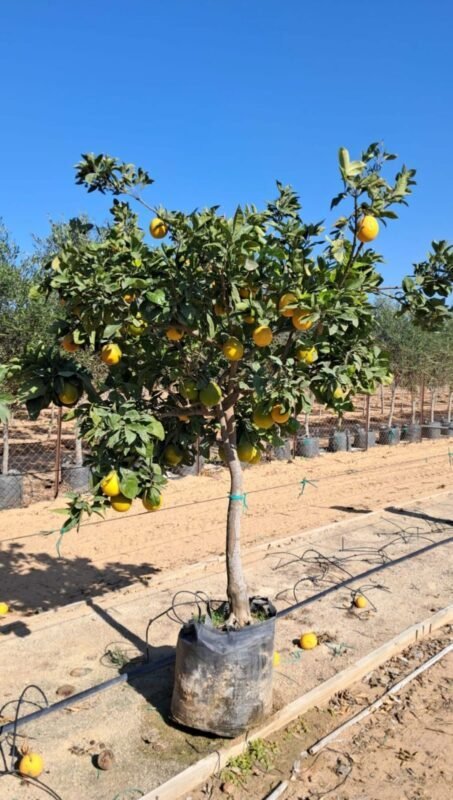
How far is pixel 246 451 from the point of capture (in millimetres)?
4199

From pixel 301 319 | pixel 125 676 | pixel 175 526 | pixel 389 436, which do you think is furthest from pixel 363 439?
pixel 301 319

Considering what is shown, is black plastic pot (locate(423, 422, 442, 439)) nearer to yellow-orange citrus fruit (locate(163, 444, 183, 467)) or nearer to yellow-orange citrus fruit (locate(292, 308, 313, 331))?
yellow-orange citrus fruit (locate(163, 444, 183, 467))

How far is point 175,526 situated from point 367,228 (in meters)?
7.08

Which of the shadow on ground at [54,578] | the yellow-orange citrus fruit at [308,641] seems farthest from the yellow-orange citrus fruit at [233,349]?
the shadow on ground at [54,578]

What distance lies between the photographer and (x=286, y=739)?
152 inches

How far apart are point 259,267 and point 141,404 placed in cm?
114

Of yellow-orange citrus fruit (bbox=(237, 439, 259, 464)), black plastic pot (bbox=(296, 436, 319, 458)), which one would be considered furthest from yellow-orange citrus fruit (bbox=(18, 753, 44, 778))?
black plastic pot (bbox=(296, 436, 319, 458))

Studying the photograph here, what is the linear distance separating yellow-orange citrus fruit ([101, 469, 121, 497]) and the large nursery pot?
1226 millimetres

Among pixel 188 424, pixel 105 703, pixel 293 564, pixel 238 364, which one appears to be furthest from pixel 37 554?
pixel 238 364

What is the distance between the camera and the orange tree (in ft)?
9.93

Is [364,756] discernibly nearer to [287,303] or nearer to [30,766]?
[30,766]

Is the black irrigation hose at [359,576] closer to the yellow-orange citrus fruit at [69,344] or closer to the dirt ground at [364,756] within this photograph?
the dirt ground at [364,756]

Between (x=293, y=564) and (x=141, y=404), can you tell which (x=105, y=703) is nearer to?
(x=141, y=404)

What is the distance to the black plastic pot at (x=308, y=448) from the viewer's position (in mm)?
16656
